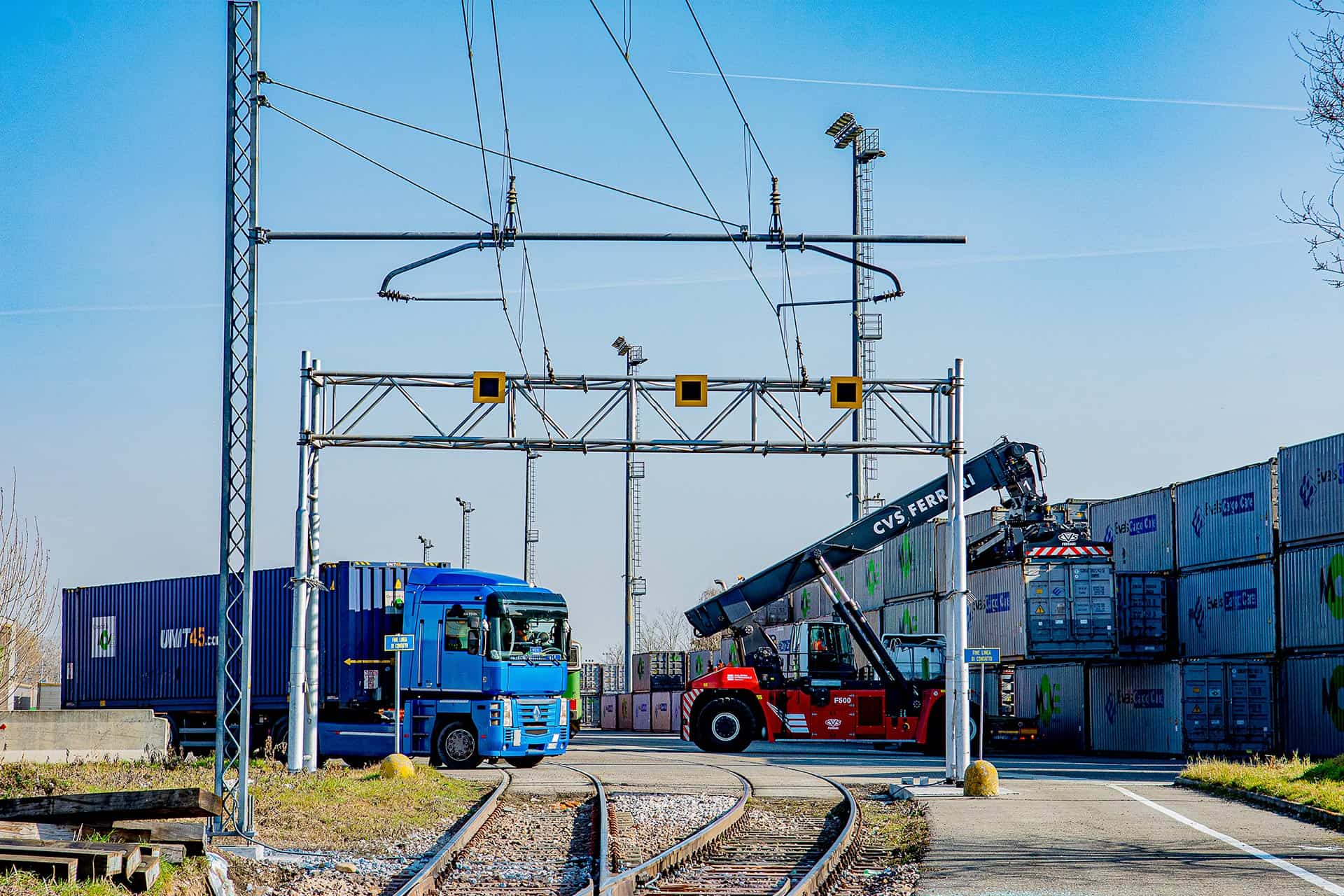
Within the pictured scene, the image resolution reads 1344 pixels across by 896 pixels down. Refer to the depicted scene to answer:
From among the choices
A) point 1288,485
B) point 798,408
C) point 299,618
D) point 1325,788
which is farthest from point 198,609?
point 1288,485

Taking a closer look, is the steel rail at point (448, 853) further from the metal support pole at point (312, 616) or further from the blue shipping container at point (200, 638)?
the blue shipping container at point (200, 638)

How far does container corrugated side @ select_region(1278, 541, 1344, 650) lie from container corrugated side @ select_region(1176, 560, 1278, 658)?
532mm

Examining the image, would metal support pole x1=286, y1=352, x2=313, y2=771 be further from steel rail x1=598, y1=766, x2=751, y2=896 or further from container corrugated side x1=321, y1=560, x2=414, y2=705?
steel rail x1=598, y1=766, x2=751, y2=896

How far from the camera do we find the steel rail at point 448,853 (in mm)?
11226

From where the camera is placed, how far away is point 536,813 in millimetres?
18094

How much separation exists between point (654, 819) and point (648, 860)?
14.3 feet

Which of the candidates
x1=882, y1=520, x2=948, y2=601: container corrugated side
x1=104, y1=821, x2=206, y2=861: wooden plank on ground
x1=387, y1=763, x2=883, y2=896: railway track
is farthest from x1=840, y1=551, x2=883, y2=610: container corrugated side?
x1=104, y1=821, x2=206, y2=861: wooden plank on ground

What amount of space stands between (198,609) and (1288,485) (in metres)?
21.8

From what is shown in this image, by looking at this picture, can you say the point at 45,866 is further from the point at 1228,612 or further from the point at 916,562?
the point at 916,562

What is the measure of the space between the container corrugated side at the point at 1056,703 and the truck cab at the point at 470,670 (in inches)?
633

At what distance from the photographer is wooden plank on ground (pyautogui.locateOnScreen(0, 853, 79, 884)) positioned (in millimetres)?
9852

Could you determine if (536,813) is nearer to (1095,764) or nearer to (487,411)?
(487,411)

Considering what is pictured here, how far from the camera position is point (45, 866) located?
32.7 ft

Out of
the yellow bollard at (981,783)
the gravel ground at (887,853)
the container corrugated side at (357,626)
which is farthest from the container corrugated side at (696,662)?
the gravel ground at (887,853)
